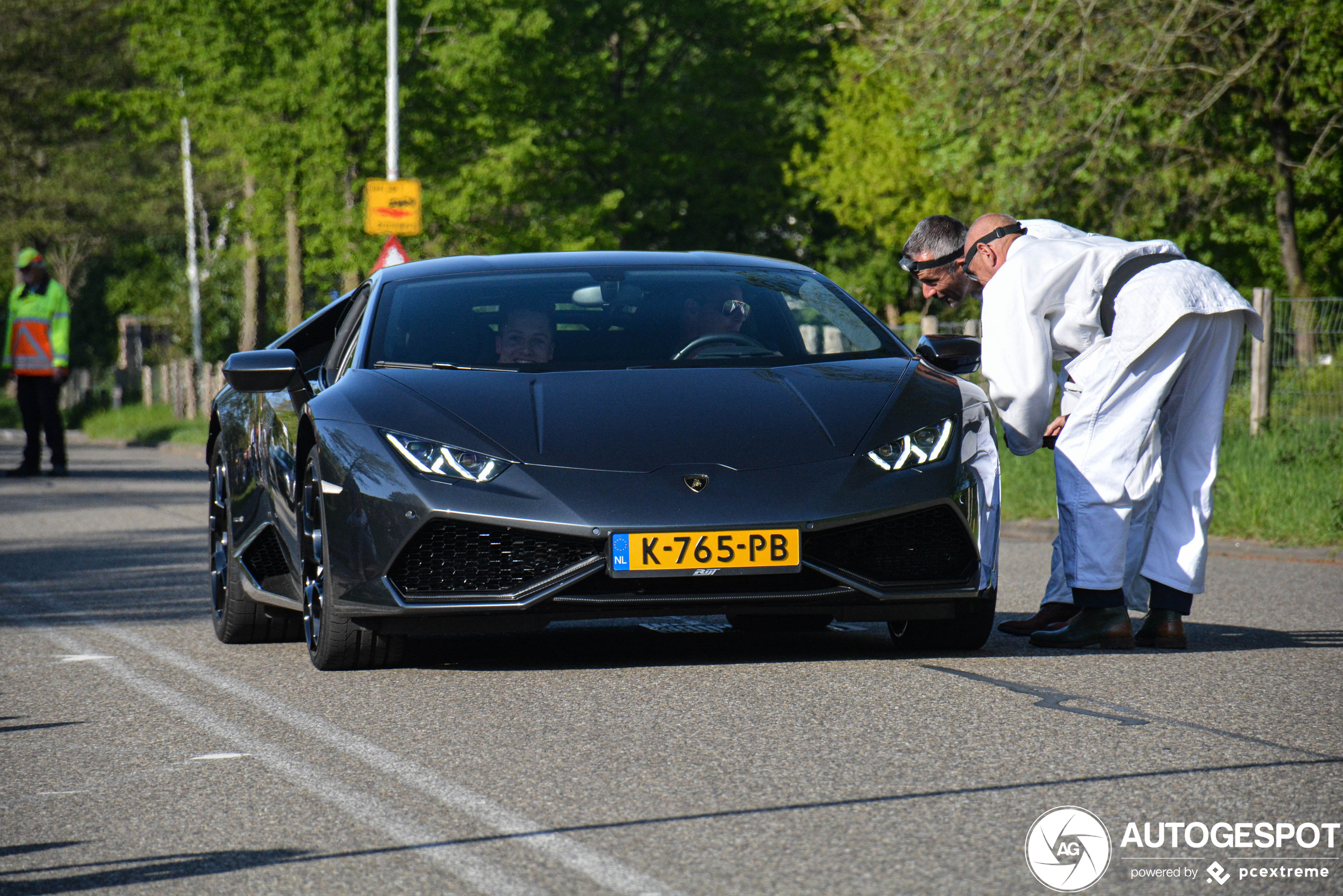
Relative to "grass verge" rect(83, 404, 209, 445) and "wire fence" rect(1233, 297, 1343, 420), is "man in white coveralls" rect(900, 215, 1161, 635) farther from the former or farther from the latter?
"grass verge" rect(83, 404, 209, 445)

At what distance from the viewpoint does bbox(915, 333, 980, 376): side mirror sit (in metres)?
6.27

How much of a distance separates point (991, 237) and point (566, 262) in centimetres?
156

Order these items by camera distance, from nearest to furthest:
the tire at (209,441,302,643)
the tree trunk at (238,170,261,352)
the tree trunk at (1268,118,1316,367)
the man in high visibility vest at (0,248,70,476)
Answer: the tire at (209,441,302,643) → the man in high visibility vest at (0,248,70,476) → the tree trunk at (1268,118,1316,367) → the tree trunk at (238,170,261,352)

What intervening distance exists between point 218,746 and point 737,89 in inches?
1650

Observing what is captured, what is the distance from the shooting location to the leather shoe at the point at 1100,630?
6.18 metres

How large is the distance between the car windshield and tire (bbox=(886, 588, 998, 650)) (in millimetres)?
955

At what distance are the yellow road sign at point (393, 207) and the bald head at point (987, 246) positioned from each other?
15205 mm

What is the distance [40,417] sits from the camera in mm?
18828

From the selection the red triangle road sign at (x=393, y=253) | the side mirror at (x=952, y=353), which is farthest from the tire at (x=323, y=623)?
the red triangle road sign at (x=393, y=253)

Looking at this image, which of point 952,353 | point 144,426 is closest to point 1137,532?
point 952,353

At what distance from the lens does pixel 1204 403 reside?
6324 mm

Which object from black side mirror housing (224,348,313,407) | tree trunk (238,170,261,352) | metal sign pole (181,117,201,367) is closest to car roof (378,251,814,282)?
black side mirror housing (224,348,313,407)

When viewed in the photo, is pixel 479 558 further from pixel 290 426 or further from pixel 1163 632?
pixel 1163 632

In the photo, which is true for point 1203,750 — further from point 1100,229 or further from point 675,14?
point 675,14
